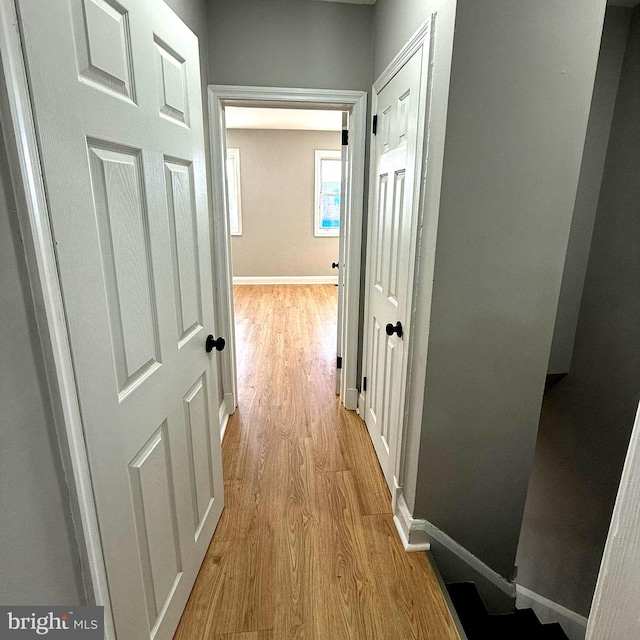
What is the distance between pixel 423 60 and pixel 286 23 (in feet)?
3.71

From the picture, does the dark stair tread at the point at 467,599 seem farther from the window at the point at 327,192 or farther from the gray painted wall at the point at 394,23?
the window at the point at 327,192

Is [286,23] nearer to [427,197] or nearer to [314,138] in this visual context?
[427,197]

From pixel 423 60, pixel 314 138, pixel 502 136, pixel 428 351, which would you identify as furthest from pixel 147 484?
pixel 314 138

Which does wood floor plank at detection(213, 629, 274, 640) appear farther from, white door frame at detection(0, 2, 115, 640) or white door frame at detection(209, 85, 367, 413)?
white door frame at detection(209, 85, 367, 413)

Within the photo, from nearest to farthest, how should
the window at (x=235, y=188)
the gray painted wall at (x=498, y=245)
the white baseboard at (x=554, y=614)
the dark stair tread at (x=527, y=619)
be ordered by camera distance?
the gray painted wall at (x=498, y=245)
the dark stair tread at (x=527, y=619)
the white baseboard at (x=554, y=614)
the window at (x=235, y=188)

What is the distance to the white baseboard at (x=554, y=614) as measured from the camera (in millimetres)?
2398

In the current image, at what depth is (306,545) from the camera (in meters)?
1.76

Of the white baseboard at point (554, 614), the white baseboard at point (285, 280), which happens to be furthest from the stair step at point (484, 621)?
the white baseboard at point (285, 280)

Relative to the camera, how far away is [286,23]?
2.21 metres

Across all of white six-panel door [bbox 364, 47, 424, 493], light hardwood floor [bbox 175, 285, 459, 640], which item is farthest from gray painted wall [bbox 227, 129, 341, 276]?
white six-panel door [bbox 364, 47, 424, 493]

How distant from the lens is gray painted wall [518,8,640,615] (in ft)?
7.68

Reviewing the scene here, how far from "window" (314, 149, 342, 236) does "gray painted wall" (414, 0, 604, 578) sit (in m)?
5.23

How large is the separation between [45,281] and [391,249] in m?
1.56

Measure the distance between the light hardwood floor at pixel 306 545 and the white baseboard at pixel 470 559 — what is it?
0.42 ft
